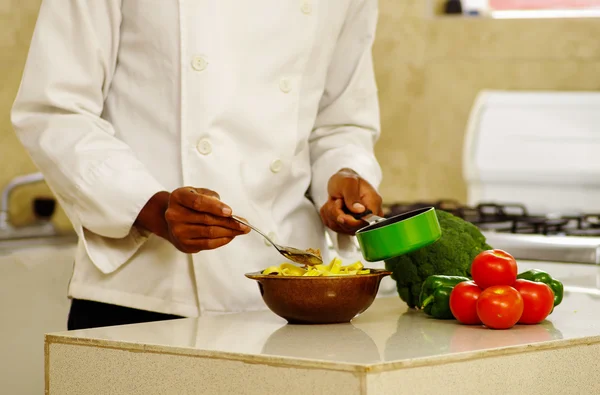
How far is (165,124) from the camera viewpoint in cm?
138

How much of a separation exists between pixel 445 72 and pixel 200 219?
234cm

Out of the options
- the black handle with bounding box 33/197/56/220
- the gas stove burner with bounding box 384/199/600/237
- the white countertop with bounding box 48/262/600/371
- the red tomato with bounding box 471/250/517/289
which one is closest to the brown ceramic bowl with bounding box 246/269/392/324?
the white countertop with bounding box 48/262/600/371

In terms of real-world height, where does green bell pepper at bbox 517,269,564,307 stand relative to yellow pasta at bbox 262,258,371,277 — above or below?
below

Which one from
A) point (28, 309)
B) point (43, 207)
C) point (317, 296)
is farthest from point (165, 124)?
point (43, 207)

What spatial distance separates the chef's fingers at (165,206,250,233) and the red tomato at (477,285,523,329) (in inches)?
12.9

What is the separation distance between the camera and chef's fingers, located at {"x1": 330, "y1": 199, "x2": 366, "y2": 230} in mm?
1372

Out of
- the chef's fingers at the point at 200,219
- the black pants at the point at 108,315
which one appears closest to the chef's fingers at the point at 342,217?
the chef's fingers at the point at 200,219

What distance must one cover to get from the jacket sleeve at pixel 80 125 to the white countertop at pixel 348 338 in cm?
22

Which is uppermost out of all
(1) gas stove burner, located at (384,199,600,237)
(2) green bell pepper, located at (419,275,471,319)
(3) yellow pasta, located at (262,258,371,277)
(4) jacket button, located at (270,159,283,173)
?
(4) jacket button, located at (270,159,283,173)

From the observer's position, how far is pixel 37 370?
2.18 meters

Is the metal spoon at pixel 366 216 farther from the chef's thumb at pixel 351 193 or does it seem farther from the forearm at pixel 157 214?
the forearm at pixel 157 214

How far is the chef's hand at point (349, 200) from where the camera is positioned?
54.3 inches

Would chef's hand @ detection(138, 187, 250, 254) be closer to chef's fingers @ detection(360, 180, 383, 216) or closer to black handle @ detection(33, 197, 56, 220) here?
chef's fingers @ detection(360, 180, 383, 216)

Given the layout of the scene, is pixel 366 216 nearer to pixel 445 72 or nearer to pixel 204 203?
pixel 204 203
